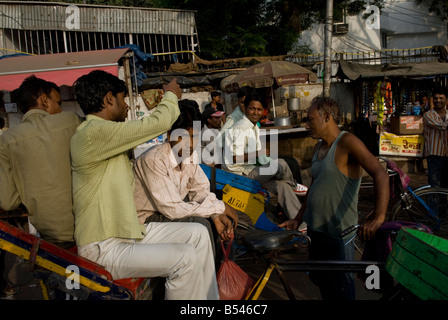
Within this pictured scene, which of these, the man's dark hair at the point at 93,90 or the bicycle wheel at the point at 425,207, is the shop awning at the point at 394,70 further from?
the man's dark hair at the point at 93,90

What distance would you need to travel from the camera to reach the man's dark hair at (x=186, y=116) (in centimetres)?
250

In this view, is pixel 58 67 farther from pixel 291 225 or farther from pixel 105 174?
pixel 291 225

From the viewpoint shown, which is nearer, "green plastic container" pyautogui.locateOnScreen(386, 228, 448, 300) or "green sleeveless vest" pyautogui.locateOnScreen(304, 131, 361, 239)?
"green plastic container" pyautogui.locateOnScreen(386, 228, 448, 300)

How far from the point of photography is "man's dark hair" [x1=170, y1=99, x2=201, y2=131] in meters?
2.50

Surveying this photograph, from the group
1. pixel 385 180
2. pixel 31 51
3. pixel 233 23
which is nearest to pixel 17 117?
pixel 31 51

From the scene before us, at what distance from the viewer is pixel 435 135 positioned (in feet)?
17.1

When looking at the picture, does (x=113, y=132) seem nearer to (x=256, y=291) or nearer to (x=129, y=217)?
(x=129, y=217)

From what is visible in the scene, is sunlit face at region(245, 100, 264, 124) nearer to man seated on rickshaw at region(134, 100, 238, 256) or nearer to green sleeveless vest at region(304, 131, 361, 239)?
man seated on rickshaw at region(134, 100, 238, 256)

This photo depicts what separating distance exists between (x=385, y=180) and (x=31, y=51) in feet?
42.5

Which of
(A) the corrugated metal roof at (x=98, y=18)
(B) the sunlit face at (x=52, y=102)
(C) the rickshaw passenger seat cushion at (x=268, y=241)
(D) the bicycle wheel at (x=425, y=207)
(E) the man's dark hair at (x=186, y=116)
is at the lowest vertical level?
(D) the bicycle wheel at (x=425, y=207)

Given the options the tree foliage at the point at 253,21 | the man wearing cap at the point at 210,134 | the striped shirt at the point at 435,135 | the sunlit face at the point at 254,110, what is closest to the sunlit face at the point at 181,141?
the man wearing cap at the point at 210,134

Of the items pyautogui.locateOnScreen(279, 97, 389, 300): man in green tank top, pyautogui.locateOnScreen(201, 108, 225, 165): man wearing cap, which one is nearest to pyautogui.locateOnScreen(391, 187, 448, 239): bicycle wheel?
pyautogui.locateOnScreen(279, 97, 389, 300): man in green tank top

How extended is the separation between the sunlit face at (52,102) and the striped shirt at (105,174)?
681 millimetres

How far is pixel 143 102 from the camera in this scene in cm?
1068
